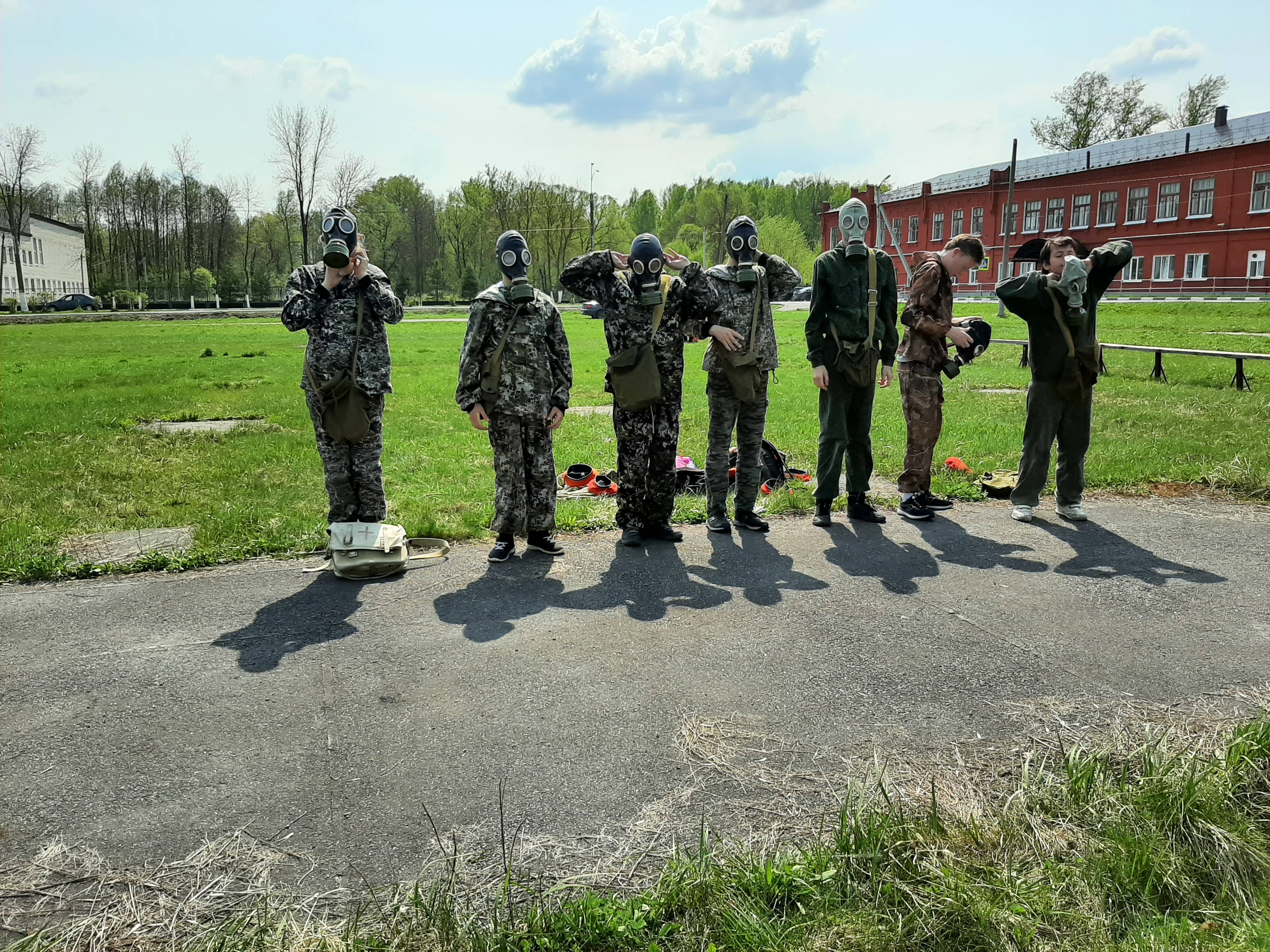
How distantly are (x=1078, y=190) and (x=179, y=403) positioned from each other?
56262 millimetres

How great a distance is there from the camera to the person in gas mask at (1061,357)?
738 cm

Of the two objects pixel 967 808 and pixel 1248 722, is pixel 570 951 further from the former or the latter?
pixel 1248 722

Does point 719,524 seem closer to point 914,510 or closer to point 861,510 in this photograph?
point 861,510

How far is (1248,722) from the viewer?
3.91m

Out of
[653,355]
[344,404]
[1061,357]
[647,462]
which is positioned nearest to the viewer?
[344,404]

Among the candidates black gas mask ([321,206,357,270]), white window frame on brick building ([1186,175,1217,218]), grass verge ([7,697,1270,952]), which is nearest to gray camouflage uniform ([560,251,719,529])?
black gas mask ([321,206,357,270])

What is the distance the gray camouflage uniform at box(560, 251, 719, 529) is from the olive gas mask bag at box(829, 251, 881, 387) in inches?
46.6

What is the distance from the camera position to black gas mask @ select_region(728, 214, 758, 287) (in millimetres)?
6980

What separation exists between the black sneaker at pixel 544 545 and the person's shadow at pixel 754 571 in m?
1.02

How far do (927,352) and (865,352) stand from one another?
28.1 inches

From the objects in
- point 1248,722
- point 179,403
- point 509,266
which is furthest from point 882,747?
point 179,403

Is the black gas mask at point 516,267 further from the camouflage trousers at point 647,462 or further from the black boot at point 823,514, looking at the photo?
the black boot at point 823,514

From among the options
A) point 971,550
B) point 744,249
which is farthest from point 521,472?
point 971,550

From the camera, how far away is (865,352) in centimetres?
731
